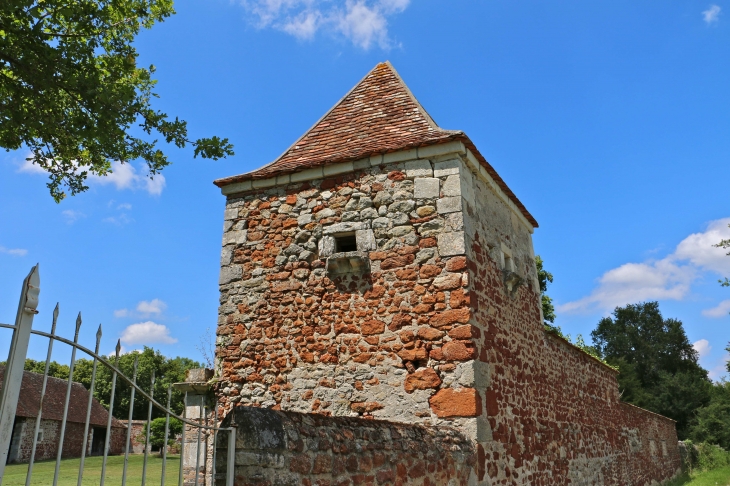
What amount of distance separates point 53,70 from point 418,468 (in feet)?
A: 17.7

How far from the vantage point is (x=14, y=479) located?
15.3 m

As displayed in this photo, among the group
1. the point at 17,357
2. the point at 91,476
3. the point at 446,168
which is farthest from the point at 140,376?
the point at 17,357

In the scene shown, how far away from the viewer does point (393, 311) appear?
650cm

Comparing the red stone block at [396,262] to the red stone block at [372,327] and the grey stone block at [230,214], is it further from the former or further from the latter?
the grey stone block at [230,214]

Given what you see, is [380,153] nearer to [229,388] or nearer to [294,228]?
[294,228]

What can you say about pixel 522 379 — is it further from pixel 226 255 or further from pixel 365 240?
pixel 226 255

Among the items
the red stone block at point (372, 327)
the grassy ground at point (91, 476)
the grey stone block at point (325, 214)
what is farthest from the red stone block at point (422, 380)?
the grassy ground at point (91, 476)

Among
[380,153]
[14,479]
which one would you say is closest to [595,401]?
[380,153]

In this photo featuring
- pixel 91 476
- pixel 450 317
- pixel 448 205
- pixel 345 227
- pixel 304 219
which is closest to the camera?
pixel 450 317

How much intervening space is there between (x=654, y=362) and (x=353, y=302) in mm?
40704

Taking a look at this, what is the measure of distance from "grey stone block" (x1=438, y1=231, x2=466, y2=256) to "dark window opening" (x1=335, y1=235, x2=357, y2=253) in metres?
1.20

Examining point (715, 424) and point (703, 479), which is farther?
point (715, 424)

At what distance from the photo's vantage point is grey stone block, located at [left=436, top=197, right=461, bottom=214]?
21.6 feet

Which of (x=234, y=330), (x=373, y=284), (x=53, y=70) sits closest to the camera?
(x=53, y=70)
